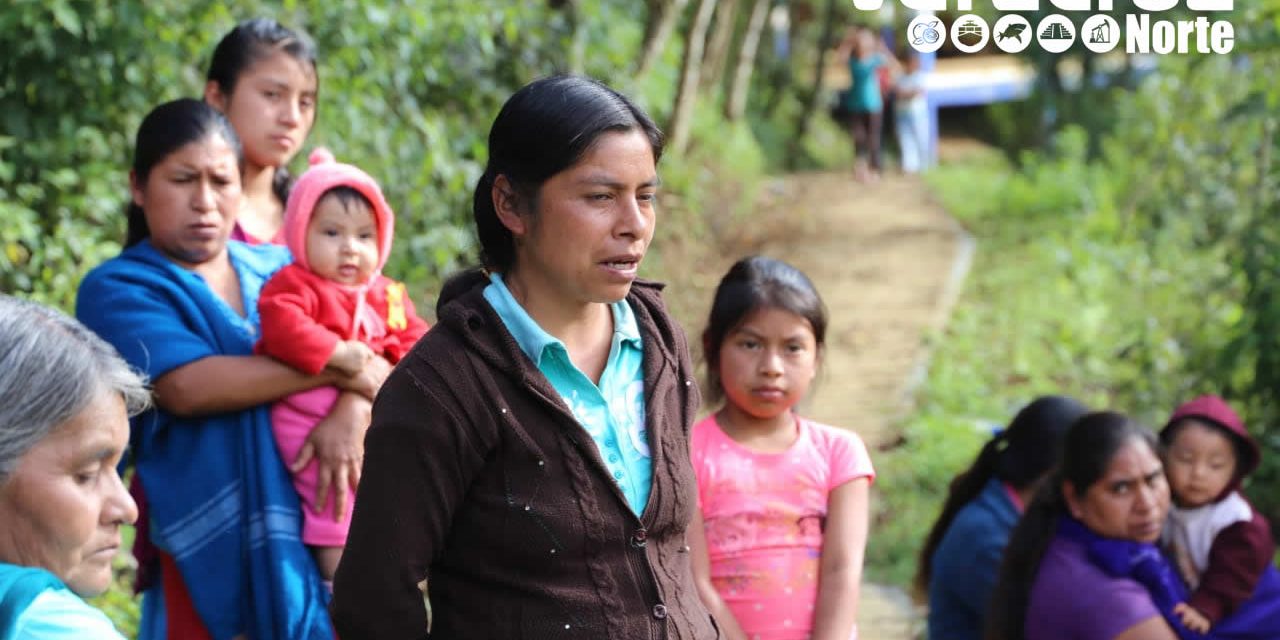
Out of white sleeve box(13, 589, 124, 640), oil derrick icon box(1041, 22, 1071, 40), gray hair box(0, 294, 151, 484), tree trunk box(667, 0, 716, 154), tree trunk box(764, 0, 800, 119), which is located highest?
tree trunk box(764, 0, 800, 119)

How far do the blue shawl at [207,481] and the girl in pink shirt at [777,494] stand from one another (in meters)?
0.86

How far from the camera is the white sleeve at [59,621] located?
183cm

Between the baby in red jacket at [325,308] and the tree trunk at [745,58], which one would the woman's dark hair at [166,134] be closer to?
the baby in red jacket at [325,308]

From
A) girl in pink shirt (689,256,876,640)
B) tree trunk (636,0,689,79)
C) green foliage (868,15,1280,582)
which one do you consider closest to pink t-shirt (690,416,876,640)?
girl in pink shirt (689,256,876,640)

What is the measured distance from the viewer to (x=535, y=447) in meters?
2.20

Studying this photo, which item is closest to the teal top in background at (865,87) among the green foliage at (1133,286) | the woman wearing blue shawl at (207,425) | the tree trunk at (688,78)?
the green foliage at (1133,286)

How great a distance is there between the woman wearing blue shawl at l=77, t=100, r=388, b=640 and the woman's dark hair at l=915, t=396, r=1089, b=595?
2.03 meters

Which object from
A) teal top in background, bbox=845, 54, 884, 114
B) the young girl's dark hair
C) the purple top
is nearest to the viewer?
the young girl's dark hair

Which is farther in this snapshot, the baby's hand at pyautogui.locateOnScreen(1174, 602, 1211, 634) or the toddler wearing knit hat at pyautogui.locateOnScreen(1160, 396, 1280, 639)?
the toddler wearing knit hat at pyautogui.locateOnScreen(1160, 396, 1280, 639)

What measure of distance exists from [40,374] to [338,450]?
3.50ft

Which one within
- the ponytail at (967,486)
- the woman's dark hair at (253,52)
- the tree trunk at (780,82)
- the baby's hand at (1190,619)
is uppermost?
the tree trunk at (780,82)

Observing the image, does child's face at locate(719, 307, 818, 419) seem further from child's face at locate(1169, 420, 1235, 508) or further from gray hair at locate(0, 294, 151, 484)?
child's face at locate(1169, 420, 1235, 508)

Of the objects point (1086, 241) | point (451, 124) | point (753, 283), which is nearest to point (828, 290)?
point (1086, 241)

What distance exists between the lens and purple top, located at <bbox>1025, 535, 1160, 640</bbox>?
380 centimetres
